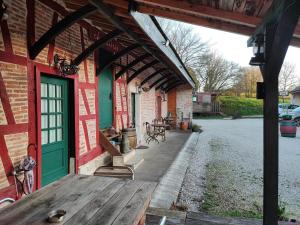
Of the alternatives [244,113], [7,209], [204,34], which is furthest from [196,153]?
[244,113]

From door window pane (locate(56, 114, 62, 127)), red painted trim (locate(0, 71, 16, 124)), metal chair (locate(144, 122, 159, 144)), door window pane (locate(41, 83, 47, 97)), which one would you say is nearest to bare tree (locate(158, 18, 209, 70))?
metal chair (locate(144, 122, 159, 144))

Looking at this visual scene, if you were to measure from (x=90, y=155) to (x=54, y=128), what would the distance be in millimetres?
1330

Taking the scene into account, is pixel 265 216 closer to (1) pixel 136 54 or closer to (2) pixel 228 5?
(2) pixel 228 5

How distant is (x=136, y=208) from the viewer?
1.96 m

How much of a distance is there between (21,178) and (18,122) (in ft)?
2.34

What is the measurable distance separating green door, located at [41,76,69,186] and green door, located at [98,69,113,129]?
5.10 feet

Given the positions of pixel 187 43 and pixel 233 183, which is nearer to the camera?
pixel 233 183

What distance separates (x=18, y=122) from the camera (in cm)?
351

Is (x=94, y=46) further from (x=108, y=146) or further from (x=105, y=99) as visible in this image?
(x=108, y=146)

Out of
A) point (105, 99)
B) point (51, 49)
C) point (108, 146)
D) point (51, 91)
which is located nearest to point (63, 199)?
point (51, 91)

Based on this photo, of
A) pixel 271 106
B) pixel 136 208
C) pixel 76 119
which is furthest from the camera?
pixel 76 119

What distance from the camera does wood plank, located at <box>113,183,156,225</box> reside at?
1.77m

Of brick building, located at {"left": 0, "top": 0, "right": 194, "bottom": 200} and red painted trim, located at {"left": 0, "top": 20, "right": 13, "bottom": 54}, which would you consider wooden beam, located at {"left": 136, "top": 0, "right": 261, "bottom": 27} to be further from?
red painted trim, located at {"left": 0, "top": 20, "right": 13, "bottom": 54}

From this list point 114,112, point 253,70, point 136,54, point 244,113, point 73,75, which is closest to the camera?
point 73,75
